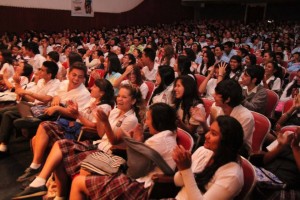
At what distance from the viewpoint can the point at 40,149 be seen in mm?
2686

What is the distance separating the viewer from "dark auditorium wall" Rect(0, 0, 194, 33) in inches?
451

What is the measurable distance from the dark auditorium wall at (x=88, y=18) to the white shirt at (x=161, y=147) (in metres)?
10.9

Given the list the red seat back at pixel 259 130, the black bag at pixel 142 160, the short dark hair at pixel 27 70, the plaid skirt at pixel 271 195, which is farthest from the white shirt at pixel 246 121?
the short dark hair at pixel 27 70

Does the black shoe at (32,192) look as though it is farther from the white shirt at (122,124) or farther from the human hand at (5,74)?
the human hand at (5,74)

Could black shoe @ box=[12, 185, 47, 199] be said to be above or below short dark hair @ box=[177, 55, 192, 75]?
below

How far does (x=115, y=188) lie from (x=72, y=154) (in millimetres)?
601

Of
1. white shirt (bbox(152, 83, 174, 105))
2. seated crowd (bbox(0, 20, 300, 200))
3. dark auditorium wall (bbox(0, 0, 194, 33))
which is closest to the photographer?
seated crowd (bbox(0, 20, 300, 200))

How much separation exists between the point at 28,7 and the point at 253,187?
38.5ft

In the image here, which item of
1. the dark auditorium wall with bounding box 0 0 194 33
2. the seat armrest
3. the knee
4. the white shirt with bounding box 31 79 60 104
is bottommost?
the knee

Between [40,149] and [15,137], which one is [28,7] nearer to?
[15,137]

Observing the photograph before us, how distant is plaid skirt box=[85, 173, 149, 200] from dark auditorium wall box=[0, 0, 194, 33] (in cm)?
1078

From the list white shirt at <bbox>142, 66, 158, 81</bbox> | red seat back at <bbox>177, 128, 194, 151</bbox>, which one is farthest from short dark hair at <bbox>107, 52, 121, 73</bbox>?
red seat back at <bbox>177, 128, 194, 151</bbox>

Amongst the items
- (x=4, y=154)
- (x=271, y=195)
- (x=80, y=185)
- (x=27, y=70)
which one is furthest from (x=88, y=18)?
(x=271, y=195)

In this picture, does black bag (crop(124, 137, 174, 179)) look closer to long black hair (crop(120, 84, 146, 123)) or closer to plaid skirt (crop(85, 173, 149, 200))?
plaid skirt (crop(85, 173, 149, 200))
